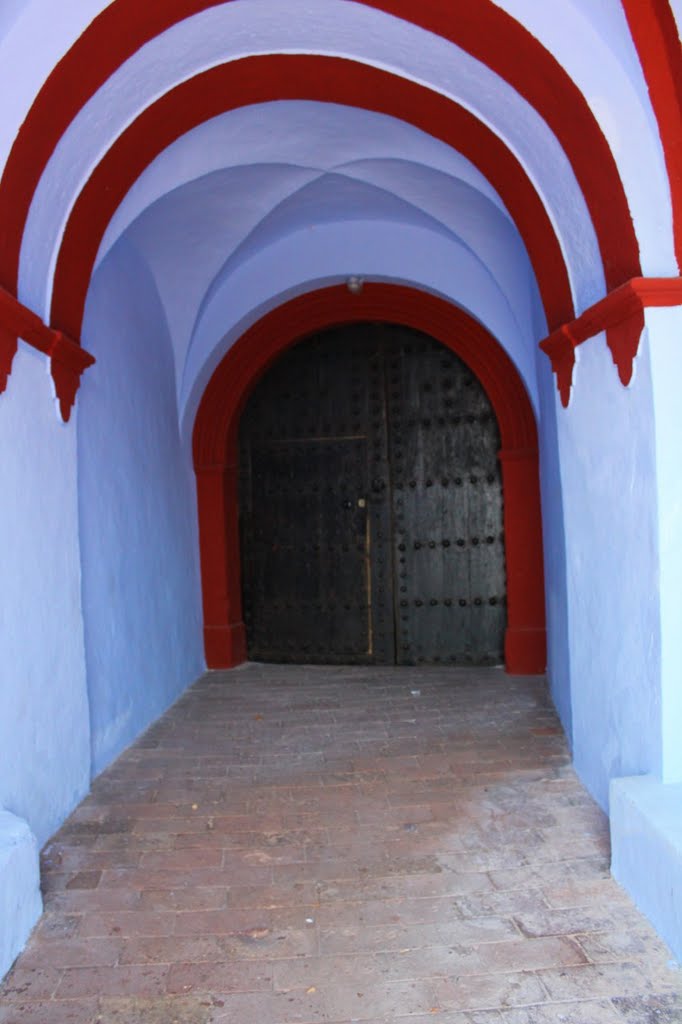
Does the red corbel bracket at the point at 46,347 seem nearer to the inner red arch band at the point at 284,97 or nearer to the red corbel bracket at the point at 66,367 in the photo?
the red corbel bracket at the point at 66,367

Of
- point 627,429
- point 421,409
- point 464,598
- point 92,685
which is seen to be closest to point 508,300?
point 421,409

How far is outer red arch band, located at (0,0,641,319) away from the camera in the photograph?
125 inches

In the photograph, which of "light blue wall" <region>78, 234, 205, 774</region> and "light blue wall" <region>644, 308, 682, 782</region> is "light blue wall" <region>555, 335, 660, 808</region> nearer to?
"light blue wall" <region>644, 308, 682, 782</region>

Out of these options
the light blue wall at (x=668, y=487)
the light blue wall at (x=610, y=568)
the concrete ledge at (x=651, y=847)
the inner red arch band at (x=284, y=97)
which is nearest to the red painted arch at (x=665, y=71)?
the light blue wall at (x=668, y=487)

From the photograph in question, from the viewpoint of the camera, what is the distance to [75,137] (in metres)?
3.57

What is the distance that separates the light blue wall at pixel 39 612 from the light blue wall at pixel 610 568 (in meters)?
2.27

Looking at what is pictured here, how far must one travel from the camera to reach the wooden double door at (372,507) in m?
6.70

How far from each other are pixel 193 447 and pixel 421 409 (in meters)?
1.80

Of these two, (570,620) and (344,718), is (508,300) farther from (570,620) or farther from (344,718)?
(344,718)

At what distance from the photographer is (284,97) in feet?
14.2

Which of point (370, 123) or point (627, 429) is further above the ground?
point (370, 123)

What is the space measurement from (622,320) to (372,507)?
12.7 feet

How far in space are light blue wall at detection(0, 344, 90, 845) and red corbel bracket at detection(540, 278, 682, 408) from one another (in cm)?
225

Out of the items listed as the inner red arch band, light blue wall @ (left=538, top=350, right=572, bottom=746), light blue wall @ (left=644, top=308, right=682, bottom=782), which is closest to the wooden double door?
light blue wall @ (left=538, top=350, right=572, bottom=746)
